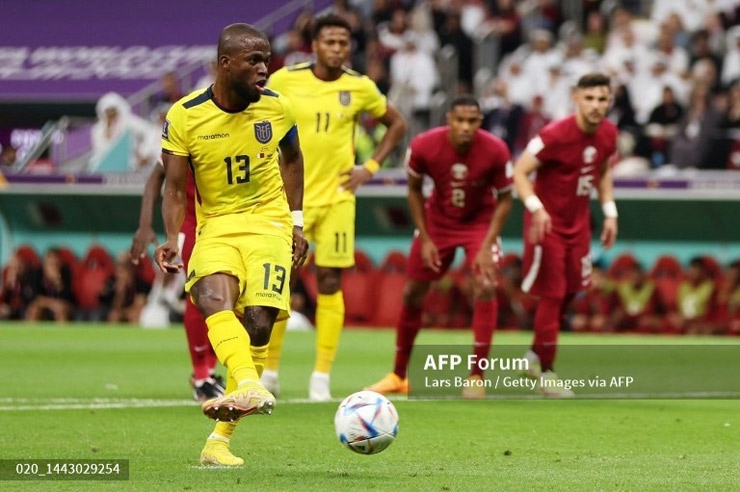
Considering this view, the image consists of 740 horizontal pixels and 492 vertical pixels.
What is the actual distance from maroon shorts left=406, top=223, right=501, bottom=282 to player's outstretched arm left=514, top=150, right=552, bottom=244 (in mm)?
437

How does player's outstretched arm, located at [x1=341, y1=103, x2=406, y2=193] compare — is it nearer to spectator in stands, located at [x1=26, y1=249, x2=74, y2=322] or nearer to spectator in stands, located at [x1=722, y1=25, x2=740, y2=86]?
spectator in stands, located at [x1=722, y1=25, x2=740, y2=86]

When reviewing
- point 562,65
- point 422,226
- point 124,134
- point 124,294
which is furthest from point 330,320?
point 124,134

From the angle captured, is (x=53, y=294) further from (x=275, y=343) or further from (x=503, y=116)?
(x=275, y=343)

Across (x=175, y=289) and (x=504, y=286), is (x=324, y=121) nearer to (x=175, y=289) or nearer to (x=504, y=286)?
(x=504, y=286)

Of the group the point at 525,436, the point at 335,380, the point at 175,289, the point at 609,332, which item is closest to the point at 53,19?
the point at 175,289

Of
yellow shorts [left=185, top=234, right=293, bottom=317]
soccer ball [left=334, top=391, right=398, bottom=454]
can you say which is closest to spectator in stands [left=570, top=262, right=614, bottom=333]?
yellow shorts [left=185, top=234, right=293, bottom=317]

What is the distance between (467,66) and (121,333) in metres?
7.45

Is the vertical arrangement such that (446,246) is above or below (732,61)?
below

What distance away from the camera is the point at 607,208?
38.9 feet

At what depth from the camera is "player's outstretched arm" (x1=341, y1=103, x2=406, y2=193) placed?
36.4 ft

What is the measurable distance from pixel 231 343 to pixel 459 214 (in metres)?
4.73

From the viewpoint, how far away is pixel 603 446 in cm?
822

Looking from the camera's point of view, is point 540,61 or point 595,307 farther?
point 540,61

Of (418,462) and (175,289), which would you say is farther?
(175,289)
